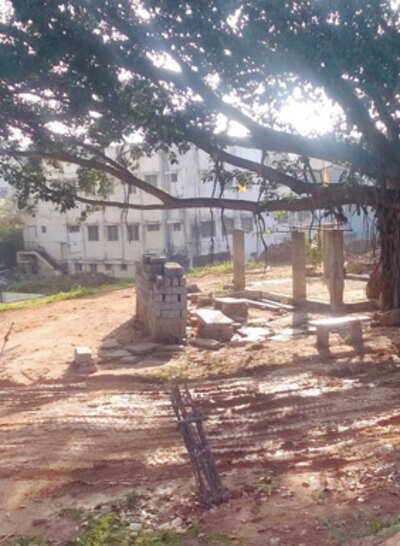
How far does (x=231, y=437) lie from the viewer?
6.00m

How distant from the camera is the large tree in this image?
7.11 m

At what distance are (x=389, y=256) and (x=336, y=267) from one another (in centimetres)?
148

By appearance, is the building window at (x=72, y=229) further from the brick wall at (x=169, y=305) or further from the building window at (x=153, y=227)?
the brick wall at (x=169, y=305)

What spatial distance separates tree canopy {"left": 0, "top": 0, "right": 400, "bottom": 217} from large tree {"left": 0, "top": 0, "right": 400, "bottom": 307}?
2 centimetres

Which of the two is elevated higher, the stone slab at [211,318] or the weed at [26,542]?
the stone slab at [211,318]

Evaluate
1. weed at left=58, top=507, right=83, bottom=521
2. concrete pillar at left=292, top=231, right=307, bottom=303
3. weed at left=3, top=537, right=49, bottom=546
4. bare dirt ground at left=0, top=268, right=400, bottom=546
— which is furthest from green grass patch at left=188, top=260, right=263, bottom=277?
weed at left=3, top=537, right=49, bottom=546

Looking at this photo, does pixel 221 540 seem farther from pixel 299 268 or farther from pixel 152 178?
pixel 152 178

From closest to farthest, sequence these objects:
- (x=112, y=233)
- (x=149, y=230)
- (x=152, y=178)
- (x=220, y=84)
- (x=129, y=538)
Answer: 1. (x=129, y=538)
2. (x=220, y=84)
3. (x=152, y=178)
4. (x=149, y=230)
5. (x=112, y=233)

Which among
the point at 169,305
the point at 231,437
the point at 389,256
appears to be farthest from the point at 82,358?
the point at 389,256

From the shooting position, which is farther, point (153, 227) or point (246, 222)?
point (246, 222)

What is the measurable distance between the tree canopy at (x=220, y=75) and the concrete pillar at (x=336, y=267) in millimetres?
2607

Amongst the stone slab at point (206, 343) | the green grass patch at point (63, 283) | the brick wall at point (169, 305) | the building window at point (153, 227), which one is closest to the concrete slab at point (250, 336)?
the stone slab at point (206, 343)

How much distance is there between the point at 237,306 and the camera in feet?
41.9

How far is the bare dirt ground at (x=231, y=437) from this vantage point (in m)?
4.41
